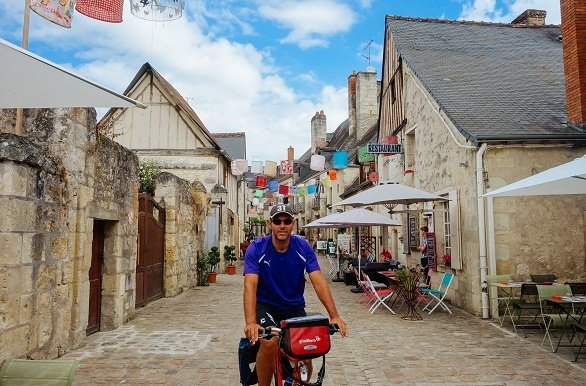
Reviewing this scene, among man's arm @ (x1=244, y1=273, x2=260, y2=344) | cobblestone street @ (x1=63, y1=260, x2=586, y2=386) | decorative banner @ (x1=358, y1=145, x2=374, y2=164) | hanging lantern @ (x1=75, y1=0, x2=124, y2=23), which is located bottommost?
cobblestone street @ (x1=63, y1=260, x2=586, y2=386)

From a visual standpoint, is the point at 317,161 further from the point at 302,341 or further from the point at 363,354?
the point at 302,341

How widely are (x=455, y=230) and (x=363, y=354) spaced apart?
13.6 feet

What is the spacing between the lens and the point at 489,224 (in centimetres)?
802

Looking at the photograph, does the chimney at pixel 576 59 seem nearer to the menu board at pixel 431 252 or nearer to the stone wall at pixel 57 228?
the menu board at pixel 431 252

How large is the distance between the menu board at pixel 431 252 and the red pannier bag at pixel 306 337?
25.9 ft

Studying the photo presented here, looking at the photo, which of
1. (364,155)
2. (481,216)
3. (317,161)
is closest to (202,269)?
(481,216)

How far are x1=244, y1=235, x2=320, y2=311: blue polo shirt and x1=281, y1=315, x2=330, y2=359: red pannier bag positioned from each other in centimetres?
63

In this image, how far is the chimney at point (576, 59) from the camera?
829 centimetres

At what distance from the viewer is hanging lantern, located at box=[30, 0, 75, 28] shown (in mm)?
5141

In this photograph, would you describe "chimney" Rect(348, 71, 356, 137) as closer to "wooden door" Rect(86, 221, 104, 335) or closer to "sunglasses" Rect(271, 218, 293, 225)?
"wooden door" Rect(86, 221, 104, 335)

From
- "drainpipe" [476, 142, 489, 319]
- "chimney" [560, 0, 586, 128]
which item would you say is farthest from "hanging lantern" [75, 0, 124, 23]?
"chimney" [560, 0, 586, 128]

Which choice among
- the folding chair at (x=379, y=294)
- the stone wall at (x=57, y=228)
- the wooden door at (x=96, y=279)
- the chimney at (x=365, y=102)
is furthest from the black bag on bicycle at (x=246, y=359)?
the chimney at (x=365, y=102)

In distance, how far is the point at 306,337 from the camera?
257 centimetres

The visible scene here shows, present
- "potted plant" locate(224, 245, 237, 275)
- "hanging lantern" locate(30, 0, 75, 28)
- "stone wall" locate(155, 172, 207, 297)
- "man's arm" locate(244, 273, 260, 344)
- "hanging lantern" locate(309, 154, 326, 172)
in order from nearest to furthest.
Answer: "man's arm" locate(244, 273, 260, 344) → "hanging lantern" locate(30, 0, 75, 28) → "stone wall" locate(155, 172, 207, 297) → "potted plant" locate(224, 245, 237, 275) → "hanging lantern" locate(309, 154, 326, 172)
